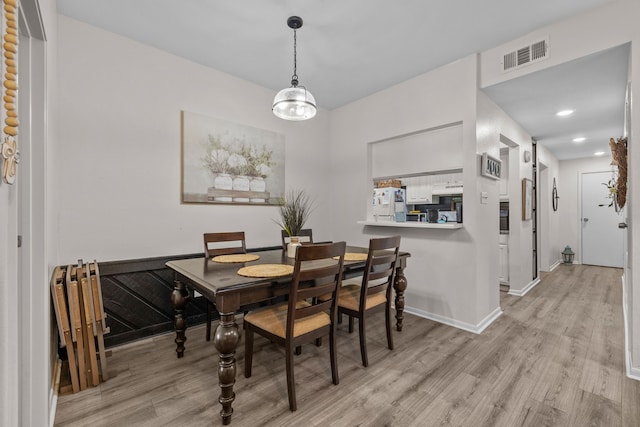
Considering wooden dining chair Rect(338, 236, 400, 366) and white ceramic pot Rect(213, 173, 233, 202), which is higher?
white ceramic pot Rect(213, 173, 233, 202)

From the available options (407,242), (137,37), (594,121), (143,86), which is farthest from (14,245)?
(594,121)

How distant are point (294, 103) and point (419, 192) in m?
2.42

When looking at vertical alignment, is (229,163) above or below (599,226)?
above

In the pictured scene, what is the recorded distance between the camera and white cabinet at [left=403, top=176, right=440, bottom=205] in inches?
156

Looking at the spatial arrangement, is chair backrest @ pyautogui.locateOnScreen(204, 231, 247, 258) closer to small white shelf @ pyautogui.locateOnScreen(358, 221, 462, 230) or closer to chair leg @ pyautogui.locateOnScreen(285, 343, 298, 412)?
chair leg @ pyautogui.locateOnScreen(285, 343, 298, 412)

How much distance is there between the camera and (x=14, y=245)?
947 millimetres

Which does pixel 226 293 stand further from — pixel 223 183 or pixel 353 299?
pixel 223 183

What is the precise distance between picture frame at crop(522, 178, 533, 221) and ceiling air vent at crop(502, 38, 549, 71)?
82.2 inches

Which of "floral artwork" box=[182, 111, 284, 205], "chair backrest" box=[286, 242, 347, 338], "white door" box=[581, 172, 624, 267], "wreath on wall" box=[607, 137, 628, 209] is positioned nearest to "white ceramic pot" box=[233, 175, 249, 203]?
"floral artwork" box=[182, 111, 284, 205]

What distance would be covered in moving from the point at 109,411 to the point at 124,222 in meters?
1.49

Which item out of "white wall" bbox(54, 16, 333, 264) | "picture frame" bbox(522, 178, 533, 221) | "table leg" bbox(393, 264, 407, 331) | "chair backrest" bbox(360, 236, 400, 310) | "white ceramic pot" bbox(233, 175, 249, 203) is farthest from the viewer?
"picture frame" bbox(522, 178, 533, 221)

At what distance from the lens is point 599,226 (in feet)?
20.1

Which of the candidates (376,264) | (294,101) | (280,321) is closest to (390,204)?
(376,264)

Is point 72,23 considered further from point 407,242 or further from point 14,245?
point 407,242
